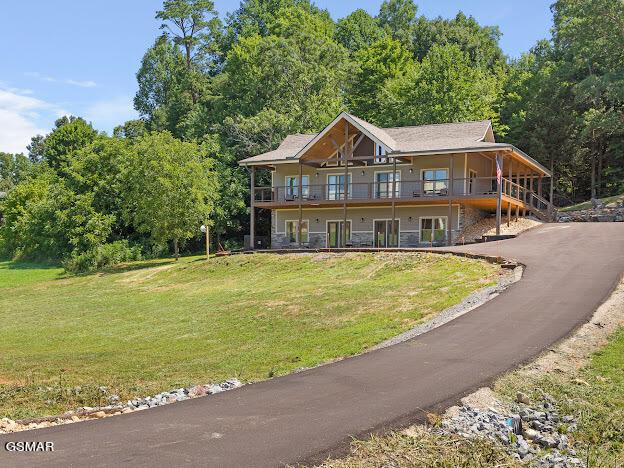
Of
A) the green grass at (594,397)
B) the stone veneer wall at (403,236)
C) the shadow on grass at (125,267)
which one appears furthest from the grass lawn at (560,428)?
the shadow on grass at (125,267)

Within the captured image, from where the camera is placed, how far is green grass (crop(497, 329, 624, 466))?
8.02 meters

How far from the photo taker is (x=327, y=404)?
8852 mm

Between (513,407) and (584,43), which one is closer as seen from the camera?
(513,407)

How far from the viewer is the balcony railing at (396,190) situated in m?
35.6

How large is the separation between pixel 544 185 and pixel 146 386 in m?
50.1

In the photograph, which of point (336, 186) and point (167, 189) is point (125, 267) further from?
point (336, 186)

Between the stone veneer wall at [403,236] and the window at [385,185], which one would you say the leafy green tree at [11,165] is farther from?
the window at [385,185]

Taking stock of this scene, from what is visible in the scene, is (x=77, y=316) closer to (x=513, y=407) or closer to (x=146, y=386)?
(x=146, y=386)

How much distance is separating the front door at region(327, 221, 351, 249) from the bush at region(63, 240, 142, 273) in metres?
15.3

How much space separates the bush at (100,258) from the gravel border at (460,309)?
1202 inches

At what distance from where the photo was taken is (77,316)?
23266 millimetres

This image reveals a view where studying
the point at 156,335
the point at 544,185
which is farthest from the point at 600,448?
the point at 544,185

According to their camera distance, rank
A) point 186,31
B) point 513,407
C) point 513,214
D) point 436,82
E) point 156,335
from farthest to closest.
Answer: point 186,31
point 436,82
point 513,214
point 156,335
point 513,407

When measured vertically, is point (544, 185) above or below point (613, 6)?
below
